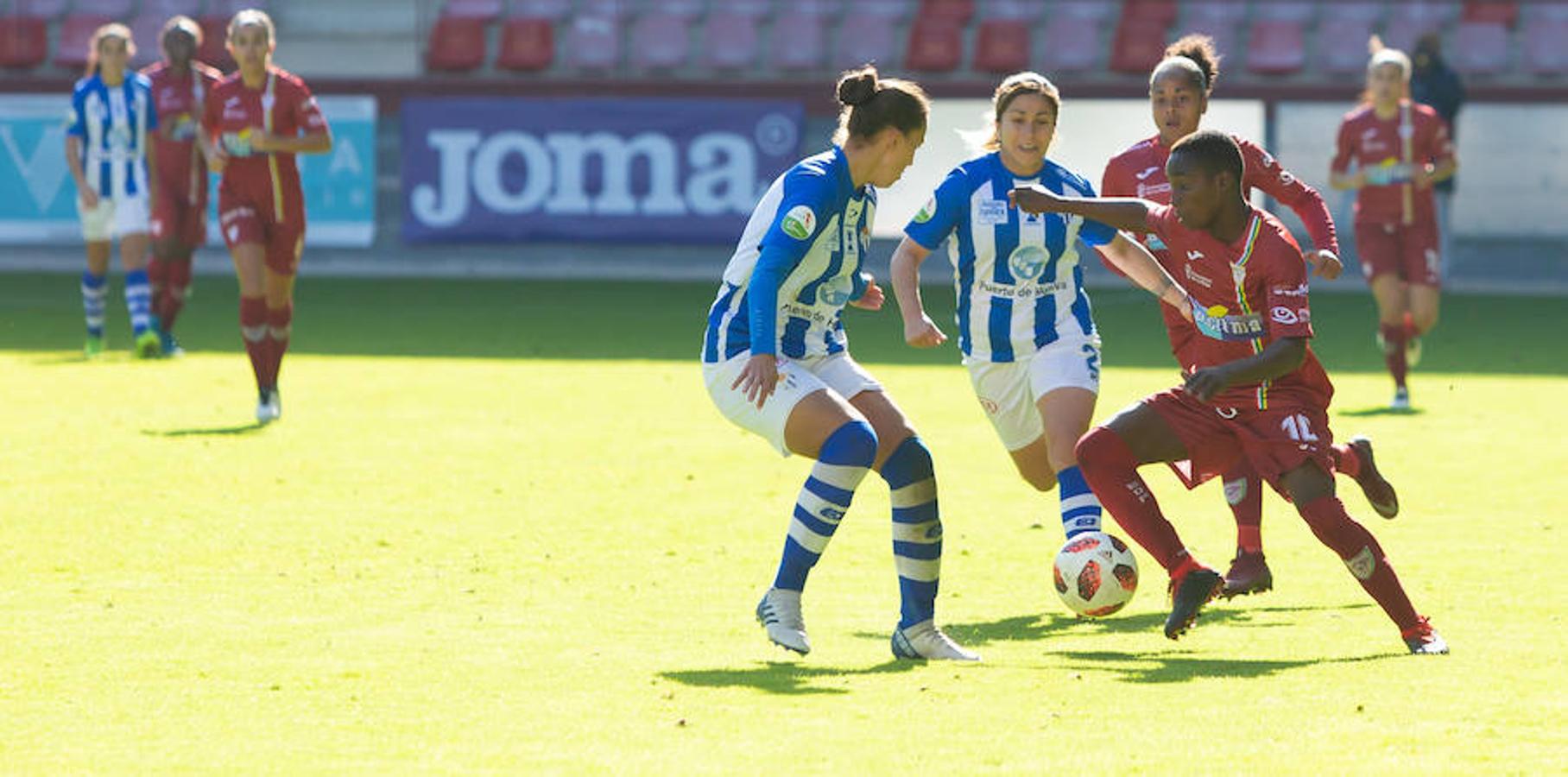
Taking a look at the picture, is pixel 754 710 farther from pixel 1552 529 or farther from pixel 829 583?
pixel 1552 529

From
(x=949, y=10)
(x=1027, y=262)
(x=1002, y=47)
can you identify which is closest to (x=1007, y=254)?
(x=1027, y=262)

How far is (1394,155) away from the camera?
15062mm

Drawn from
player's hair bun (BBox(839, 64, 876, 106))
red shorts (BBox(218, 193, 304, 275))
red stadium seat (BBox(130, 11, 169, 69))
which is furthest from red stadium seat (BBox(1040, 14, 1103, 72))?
player's hair bun (BBox(839, 64, 876, 106))

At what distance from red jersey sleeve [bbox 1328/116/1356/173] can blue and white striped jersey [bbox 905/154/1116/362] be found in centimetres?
667

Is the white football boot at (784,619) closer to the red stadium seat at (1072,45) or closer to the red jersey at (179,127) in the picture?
the red jersey at (179,127)

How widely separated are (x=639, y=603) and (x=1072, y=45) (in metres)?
19.7

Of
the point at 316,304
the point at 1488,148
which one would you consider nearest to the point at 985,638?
the point at 316,304

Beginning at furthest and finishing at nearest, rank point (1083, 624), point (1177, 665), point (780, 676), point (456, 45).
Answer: point (456, 45) → point (1083, 624) → point (1177, 665) → point (780, 676)

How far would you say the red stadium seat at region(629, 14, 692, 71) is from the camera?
26969 millimetres

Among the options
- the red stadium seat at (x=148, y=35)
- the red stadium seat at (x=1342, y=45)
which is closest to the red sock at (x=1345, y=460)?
the red stadium seat at (x=1342, y=45)

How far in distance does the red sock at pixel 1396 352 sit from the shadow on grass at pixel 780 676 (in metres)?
8.10

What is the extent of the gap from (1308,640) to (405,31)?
71.3ft

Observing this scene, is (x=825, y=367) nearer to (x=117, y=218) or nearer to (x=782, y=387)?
(x=782, y=387)

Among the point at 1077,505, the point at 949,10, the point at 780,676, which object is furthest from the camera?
the point at 949,10
